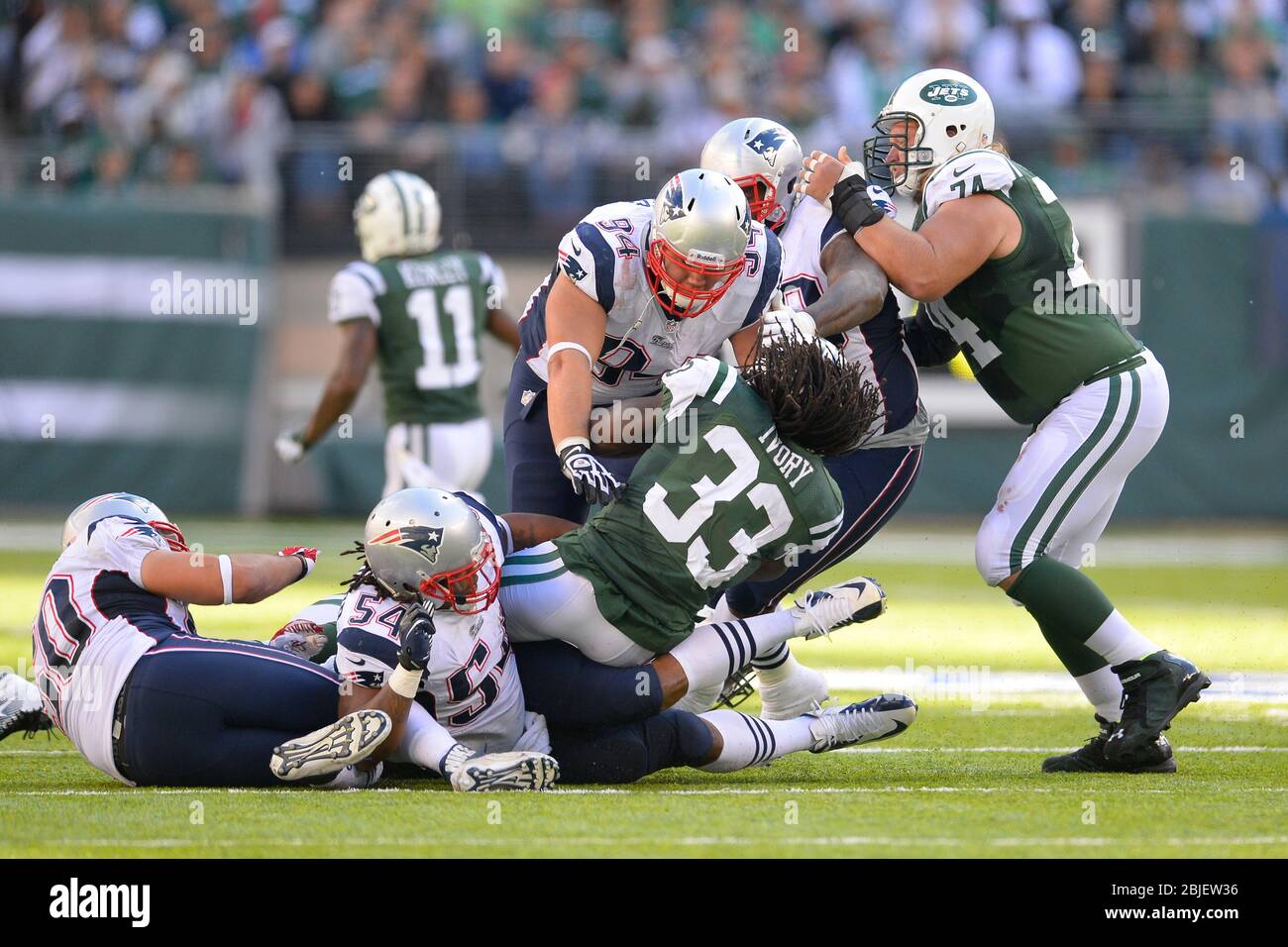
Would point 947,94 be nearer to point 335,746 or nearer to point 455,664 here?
point 455,664

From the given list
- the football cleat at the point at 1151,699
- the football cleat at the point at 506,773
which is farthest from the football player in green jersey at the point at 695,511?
the football cleat at the point at 1151,699

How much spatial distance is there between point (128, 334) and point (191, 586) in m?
8.38

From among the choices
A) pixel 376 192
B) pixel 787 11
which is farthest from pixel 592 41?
pixel 376 192

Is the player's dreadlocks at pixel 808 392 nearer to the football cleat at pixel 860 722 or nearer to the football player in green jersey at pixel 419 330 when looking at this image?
the football cleat at pixel 860 722

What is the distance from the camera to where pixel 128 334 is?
1253cm

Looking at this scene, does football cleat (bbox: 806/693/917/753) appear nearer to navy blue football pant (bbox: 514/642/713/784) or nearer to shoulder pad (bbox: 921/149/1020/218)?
navy blue football pant (bbox: 514/642/713/784)

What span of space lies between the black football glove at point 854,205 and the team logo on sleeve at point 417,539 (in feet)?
5.30

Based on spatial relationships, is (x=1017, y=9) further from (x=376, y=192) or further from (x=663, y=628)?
(x=663, y=628)

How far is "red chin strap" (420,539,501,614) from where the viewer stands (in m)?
4.54

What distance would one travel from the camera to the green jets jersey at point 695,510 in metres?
4.70

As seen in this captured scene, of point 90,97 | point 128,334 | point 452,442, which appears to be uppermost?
point 90,97

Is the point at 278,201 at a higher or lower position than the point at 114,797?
higher

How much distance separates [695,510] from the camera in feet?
15.4

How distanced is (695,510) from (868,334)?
3.66 feet
